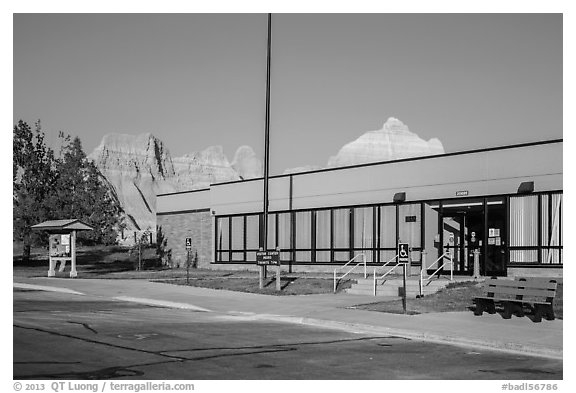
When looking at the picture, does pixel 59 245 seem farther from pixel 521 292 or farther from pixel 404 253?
pixel 521 292

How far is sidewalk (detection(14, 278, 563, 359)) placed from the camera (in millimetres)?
15111

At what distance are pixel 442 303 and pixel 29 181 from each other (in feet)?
113

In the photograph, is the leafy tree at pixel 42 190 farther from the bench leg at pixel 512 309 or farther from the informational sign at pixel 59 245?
the bench leg at pixel 512 309

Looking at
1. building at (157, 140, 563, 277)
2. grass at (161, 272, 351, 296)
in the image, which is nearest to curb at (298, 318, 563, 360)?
grass at (161, 272, 351, 296)

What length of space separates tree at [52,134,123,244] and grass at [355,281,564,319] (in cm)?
3187

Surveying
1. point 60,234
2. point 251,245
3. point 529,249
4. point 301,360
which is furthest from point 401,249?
point 60,234

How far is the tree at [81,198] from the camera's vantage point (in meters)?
50.6

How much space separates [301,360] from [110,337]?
3.97 metres

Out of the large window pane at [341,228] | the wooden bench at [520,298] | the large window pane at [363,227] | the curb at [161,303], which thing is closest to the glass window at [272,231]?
the large window pane at [341,228]

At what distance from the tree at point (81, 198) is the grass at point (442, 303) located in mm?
31874

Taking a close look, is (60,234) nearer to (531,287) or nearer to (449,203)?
(449,203)

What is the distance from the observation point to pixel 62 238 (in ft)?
126

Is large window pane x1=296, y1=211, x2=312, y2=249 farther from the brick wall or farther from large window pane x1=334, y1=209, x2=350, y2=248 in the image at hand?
the brick wall
